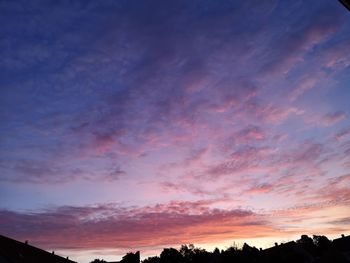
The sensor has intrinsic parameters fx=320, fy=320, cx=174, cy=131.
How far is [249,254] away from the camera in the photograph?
248ft

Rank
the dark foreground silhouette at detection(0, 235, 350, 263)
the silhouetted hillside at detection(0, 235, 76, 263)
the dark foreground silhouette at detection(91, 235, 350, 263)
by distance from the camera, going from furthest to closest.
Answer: the dark foreground silhouette at detection(91, 235, 350, 263) → the dark foreground silhouette at detection(0, 235, 350, 263) → the silhouetted hillside at detection(0, 235, 76, 263)

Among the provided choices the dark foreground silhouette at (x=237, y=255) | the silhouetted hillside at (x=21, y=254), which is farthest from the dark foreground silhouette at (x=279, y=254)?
the silhouetted hillside at (x=21, y=254)

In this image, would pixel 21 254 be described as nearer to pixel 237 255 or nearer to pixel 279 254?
pixel 237 255

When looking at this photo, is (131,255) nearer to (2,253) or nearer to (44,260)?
(44,260)

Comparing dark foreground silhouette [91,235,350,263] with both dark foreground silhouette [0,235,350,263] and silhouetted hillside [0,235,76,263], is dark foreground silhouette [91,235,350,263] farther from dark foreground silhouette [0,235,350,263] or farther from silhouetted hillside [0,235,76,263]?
silhouetted hillside [0,235,76,263]

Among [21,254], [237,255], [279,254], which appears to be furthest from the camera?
[237,255]

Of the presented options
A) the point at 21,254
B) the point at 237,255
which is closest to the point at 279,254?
the point at 237,255

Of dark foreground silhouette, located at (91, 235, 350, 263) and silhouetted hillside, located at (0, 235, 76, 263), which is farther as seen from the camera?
dark foreground silhouette, located at (91, 235, 350, 263)

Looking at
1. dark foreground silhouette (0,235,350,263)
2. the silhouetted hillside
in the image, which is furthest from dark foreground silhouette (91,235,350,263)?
Answer: the silhouetted hillside

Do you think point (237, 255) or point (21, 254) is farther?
point (237, 255)

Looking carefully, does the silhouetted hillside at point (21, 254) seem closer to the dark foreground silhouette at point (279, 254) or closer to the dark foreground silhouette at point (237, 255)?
the dark foreground silhouette at point (237, 255)

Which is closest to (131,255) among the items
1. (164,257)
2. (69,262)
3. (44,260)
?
(164,257)

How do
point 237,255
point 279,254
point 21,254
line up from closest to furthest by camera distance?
point 21,254 < point 279,254 < point 237,255

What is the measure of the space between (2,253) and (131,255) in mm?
60735
